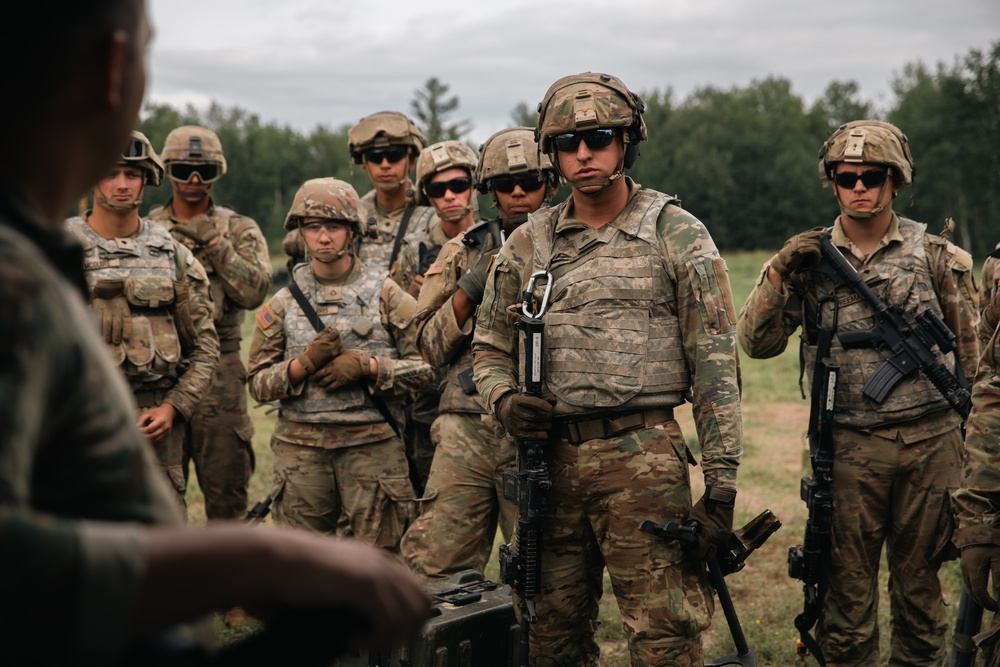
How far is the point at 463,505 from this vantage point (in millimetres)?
5277

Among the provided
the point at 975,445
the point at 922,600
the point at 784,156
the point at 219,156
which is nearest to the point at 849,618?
the point at 922,600

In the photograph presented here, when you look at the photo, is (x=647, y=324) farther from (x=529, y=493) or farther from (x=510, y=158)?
(x=510, y=158)

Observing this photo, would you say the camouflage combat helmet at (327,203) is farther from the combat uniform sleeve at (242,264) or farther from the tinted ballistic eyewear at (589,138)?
the tinted ballistic eyewear at (589,138)

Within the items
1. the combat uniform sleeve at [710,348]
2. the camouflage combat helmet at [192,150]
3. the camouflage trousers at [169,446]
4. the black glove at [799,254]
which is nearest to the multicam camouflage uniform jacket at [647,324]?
the combat uniform sleeve at [710,348]

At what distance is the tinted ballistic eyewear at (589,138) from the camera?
4.40 metres

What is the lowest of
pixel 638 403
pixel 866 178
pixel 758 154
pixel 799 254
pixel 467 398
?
pixel 467 398

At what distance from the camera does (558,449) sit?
14.5ft

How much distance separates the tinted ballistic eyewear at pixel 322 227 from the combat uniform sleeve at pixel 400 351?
40 centimetres

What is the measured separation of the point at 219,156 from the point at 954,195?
57056 millimetres

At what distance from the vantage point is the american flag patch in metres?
6.07

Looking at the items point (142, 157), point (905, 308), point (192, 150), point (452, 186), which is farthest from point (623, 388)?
point (192, 150)

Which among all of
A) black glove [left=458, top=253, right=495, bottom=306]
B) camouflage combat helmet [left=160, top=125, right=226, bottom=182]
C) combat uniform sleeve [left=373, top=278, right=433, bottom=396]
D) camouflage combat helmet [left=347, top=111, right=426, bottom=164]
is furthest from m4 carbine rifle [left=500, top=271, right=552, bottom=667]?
camouflage combat helmet [left=160, top=125, right=226, bottom=182]

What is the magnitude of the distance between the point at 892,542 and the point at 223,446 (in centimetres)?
421

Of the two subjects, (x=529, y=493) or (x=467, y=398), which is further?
(x=467, y=398)
